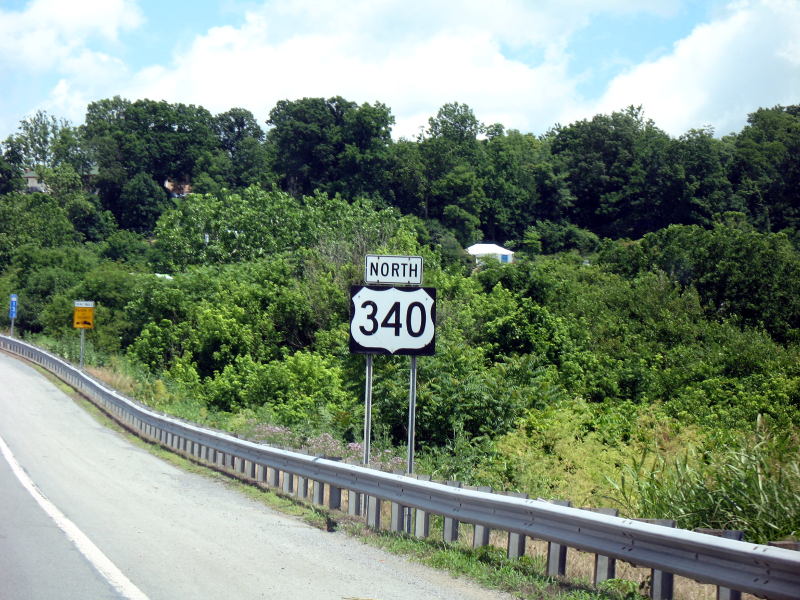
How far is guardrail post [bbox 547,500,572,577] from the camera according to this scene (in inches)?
310

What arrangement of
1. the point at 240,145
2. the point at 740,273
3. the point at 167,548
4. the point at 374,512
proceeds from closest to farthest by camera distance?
1. the point at 167,548
2. the point at 374,512
3. the point at 740,273
4. the point at 240,145

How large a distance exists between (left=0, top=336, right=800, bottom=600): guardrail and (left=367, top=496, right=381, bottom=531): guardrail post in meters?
0.01

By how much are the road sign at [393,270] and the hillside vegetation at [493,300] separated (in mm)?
3484

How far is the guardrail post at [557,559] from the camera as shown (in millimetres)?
7871

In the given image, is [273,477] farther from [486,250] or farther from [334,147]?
[334,147]

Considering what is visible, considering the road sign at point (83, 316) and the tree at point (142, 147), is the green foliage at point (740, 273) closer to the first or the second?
the road sign at point (83, 316)

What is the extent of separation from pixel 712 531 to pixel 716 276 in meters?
39.6

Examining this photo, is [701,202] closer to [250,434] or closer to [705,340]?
[705,340]

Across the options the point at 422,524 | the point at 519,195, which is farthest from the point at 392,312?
the point at 519,195

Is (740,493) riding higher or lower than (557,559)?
higher

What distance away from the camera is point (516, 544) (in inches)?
336

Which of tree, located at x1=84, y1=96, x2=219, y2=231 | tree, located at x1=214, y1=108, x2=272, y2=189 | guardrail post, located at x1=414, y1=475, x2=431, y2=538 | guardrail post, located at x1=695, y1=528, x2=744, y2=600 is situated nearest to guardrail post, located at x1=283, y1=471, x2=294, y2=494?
guardrail post, located at x1=414, y1=475, x2=431, y2=538

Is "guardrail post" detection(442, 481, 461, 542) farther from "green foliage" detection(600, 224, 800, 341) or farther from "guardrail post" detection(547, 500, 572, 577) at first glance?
"green foliage" detection(600, 224, 800, 341)

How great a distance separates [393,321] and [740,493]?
490 centimetres
